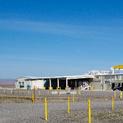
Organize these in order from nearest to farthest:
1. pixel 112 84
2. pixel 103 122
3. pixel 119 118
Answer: pixel 103 122, pixel 119 118, pixel 112 84

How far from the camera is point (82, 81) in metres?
94.4

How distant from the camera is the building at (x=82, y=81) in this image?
85269 millimetres

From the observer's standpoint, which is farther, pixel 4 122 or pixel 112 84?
pixel 112 84

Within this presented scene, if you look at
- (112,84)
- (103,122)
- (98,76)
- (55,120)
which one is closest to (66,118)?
(55,120)

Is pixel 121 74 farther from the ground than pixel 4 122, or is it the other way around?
pixel 121 74

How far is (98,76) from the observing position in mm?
91125

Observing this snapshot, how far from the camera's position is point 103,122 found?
2005cm

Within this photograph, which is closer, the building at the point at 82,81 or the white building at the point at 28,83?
the building at the point at 82,81

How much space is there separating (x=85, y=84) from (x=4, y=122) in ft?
229

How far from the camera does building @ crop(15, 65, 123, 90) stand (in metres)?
85.3

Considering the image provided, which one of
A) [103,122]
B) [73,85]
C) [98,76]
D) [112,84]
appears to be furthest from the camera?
[73,85]

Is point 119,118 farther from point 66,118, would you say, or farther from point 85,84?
point 85,84

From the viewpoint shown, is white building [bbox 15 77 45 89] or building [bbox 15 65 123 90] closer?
building [bbox 15 65 123 90]

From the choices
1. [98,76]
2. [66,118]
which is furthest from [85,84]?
[66,118]
